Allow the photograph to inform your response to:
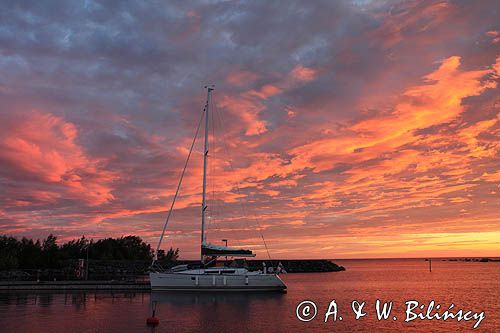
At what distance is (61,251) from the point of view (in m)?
80.9

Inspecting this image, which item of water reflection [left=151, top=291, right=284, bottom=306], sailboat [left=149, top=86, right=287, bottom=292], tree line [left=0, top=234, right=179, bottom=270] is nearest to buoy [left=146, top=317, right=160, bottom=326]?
water reflection [left=151, top=291, right=284, bottom=306]

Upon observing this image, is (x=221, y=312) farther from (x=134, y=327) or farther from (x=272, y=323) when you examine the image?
(x=134, y=327)

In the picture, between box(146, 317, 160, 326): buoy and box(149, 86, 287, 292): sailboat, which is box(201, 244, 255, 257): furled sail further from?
box(146, 317, 160, 326): buoy

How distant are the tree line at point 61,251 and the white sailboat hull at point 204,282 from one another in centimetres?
2411

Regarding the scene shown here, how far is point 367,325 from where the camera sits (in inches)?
1280

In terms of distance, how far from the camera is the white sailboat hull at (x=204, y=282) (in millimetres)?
46250

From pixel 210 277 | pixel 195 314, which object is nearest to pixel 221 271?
pixel 210 277

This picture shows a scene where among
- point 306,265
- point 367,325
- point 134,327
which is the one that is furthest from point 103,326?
point 306,265

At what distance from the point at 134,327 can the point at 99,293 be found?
2119 centimetres

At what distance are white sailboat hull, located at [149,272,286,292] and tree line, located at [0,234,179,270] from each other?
24.1 m

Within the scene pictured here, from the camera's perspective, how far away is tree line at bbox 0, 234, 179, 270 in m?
68.8

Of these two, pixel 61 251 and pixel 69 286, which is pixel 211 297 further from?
pixel 61 251

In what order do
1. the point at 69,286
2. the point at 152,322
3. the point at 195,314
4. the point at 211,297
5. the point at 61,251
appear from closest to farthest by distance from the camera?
the point at 152,322 → the point at 195,314 → the point at 211,297 → the point at 69,286 → the point at 61,251

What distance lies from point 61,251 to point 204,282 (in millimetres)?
45112
